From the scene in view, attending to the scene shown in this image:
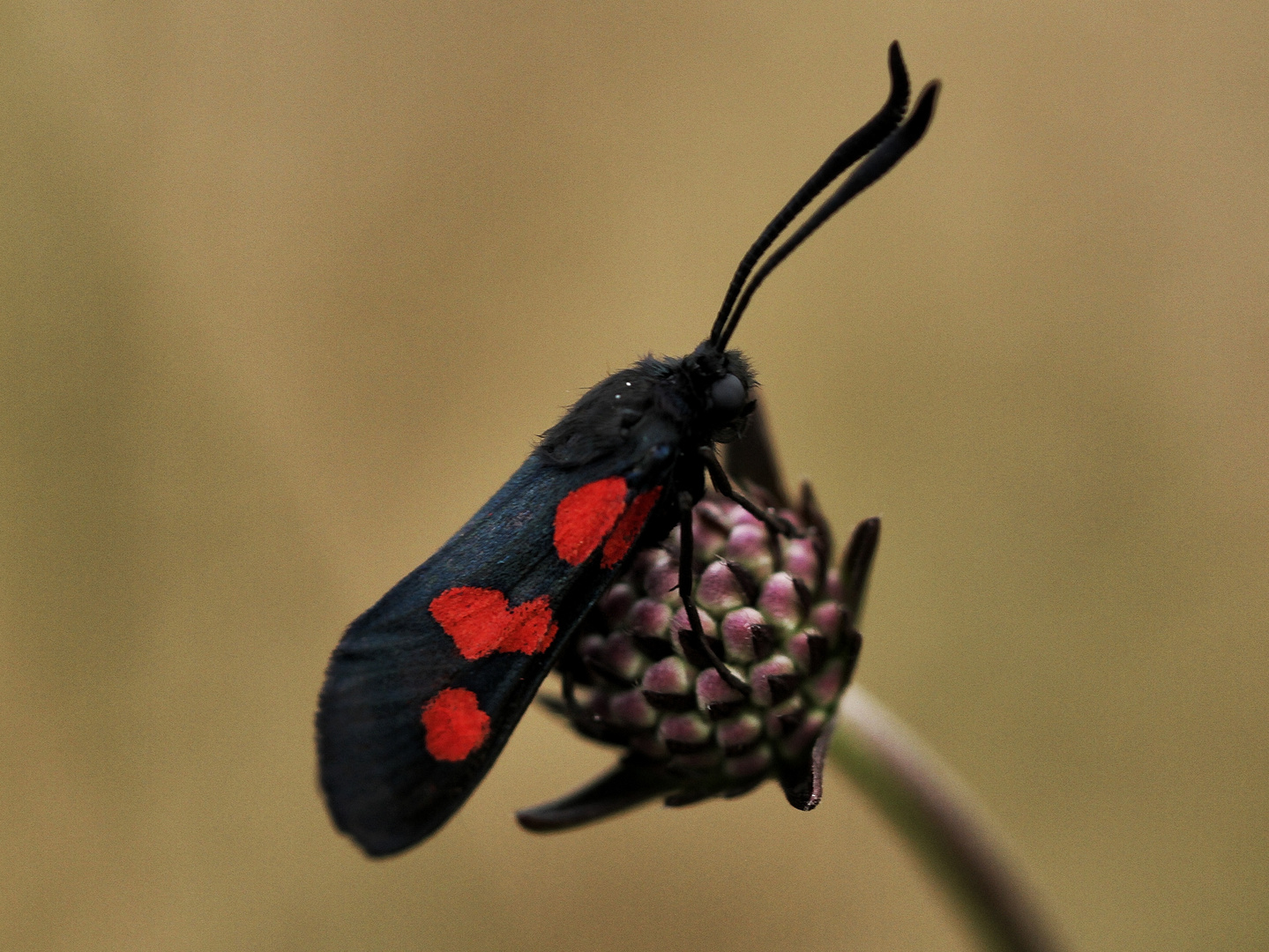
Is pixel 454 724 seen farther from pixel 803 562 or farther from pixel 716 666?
pixel 803 562

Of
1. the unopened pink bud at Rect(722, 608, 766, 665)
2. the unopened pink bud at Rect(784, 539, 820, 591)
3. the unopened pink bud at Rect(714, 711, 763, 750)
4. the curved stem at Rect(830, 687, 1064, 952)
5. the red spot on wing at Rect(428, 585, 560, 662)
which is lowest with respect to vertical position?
the curved stem at Rect(830, 687, 1064, 952)

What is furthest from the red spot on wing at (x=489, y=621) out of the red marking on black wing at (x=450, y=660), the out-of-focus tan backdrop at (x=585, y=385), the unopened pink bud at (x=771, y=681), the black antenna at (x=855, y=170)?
the out-of-focus tan backdrop at (x=585, y=385)

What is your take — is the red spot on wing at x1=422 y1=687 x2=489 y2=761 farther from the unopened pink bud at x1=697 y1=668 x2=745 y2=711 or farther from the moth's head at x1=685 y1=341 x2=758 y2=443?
the moth's head at x1=685 y1=341 x2=758 y2=443

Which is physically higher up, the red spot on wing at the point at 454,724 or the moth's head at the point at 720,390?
the moth's head at the point at 720,390

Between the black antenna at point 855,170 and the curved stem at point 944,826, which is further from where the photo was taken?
the curved stem at point 944,826

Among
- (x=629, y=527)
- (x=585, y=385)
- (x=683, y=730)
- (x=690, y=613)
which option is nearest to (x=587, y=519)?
(x=629, y=527)

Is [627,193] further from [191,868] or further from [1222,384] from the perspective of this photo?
[191,868]

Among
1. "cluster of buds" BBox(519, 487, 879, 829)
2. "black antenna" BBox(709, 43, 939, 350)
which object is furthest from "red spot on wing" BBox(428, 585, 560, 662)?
"black antenna" BBox(709, 43, 939, 350)

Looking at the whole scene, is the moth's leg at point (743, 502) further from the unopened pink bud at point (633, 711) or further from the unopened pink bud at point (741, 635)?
the unopened pink bud at point (633, 711)
